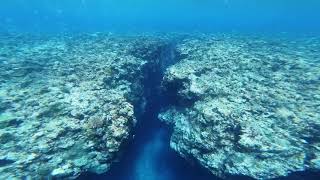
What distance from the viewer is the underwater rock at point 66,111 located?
471 cm

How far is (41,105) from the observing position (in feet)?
20.0

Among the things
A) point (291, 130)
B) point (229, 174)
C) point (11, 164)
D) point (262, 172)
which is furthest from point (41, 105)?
point (291, 130)

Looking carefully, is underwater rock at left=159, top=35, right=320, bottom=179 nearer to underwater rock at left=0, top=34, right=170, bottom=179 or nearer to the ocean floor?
the ocean floor

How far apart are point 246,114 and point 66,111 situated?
3924 millimetres

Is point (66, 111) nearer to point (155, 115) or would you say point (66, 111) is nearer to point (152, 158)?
point (152, 158)

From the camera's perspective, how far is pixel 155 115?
29.3 feet

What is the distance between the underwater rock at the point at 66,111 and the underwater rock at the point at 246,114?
1349mm

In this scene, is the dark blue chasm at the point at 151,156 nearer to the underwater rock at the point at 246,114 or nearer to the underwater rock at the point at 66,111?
the underwater rock at the point at 66,111

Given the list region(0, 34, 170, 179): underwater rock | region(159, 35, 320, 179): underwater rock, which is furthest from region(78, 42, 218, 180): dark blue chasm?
region(159, 35, 320, 179): underwater rock

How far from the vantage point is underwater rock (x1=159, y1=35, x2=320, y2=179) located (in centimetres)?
502

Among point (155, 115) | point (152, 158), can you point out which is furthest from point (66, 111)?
point (155, 115)

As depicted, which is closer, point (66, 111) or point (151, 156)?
point (66, 111)

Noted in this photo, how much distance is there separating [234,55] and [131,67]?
12.2 feet

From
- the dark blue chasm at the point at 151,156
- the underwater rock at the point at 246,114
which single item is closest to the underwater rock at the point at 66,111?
the dark blue chasm at the point at 151,156
